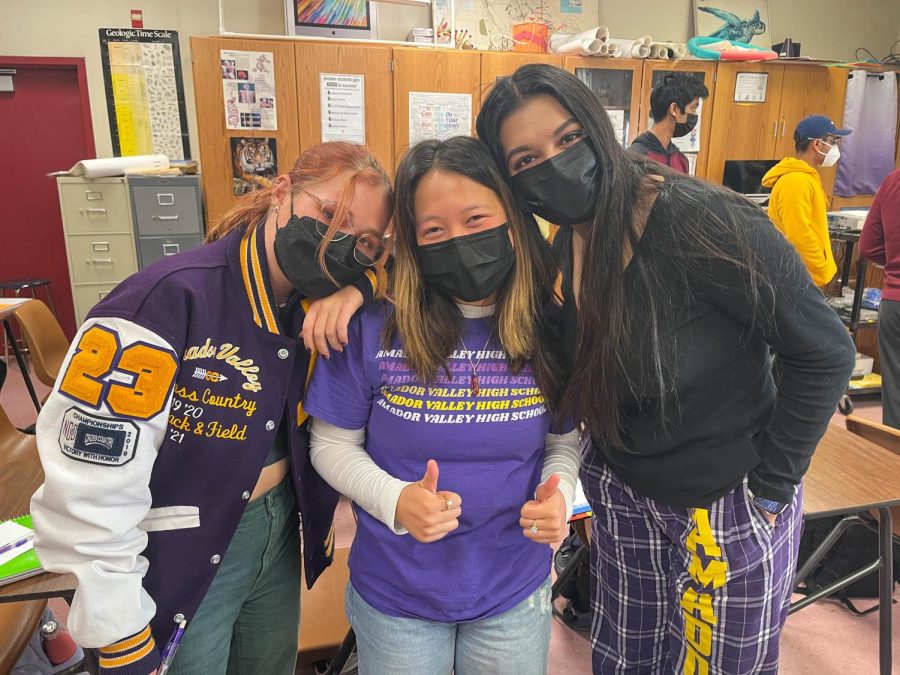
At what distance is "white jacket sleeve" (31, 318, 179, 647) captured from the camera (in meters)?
0.84

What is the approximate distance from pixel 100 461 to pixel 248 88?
361 centimetres

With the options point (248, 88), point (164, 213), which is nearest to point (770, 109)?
point (248, 88)

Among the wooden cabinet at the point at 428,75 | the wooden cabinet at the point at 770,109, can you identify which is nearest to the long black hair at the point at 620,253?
the wooden cabinet at the point at 428,75

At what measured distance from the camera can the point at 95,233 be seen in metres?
4.03

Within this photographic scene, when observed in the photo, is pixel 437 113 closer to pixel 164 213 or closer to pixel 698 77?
pixel 164 213

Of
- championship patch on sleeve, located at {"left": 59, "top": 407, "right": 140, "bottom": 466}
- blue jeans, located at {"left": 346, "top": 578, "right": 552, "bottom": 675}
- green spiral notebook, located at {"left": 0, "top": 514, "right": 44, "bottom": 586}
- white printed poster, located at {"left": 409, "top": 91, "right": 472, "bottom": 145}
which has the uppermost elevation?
white printed poster, located at {"left": 409, "top": 91, "right": 472, "bottom": 145}

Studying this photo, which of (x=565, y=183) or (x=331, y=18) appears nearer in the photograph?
(x=565, y=183)

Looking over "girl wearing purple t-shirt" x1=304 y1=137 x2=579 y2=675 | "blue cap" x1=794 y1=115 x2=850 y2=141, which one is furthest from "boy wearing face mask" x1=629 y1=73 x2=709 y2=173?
"girl wearing purple t-shirt" x1=304 y1=137 x2=579 y2=675

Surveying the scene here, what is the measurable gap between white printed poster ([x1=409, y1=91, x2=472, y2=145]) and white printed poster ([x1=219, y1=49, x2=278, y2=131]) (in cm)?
92

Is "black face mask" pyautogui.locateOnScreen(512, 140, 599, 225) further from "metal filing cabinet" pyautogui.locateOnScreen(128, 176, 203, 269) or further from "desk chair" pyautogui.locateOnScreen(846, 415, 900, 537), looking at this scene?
"metal filing cabinet" pyautogui.locateOnScreen(128, 176, 203, 269)

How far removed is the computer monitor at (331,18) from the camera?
4.14m

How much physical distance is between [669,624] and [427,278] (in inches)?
33.3

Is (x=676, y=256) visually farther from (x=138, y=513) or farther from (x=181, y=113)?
(x=181, y=113)

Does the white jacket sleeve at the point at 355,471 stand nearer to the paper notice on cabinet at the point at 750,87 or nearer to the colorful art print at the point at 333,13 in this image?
the colorful art print at the point at 333,13
